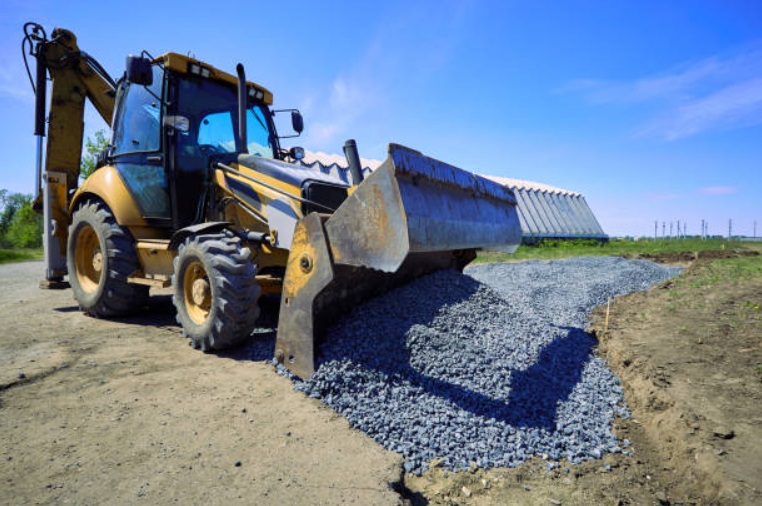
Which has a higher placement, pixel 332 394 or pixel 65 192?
pixel 65 192

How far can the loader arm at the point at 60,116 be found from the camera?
609 cm

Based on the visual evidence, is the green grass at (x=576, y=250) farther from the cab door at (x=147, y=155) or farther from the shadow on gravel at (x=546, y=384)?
the cab door at (x=147, y=155)

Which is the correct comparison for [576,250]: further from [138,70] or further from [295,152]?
[138,70]

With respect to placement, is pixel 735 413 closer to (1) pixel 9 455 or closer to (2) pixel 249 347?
(2) pixel 249 347

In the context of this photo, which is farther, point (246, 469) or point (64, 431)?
point (64, 431)

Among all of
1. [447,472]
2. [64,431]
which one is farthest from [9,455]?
[447,472]

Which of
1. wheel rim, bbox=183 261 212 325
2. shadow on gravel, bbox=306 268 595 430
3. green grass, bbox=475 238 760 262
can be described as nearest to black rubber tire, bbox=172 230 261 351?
wheel rim, bbox=183 261 212 325

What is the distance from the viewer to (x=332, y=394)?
3004 mm

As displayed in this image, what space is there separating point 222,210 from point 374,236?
2.55 meters

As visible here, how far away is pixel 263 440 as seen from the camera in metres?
2.45

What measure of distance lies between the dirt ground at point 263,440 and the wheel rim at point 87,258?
1435 mm

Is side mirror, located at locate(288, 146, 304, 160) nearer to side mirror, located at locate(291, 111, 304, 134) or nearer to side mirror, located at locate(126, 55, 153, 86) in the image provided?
side mirror, located at locate(291, 111, 304, 134)

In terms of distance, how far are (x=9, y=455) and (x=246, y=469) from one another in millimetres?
1227

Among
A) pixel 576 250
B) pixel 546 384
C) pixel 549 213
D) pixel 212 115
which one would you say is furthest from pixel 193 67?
pixel 549 213
